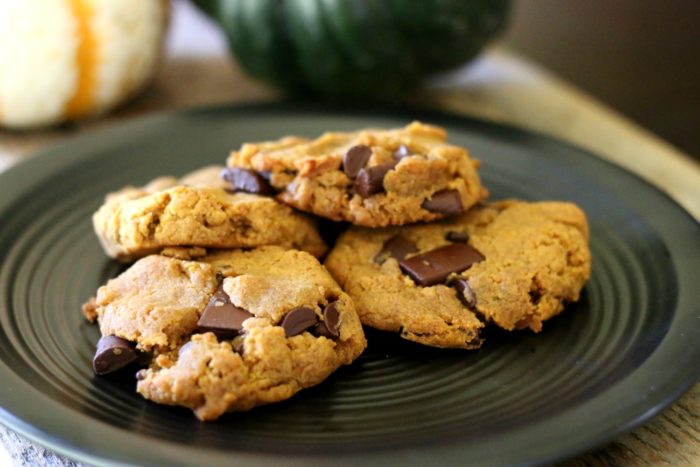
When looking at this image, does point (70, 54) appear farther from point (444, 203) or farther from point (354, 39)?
point (444, 203)

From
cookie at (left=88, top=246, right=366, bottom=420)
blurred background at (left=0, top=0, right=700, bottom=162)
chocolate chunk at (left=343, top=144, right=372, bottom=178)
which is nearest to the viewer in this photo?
cookie at (left=88, top=246, right=366, bottom=420)

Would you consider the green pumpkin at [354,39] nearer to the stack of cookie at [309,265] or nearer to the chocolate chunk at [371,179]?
the stack of cookie at [309,265]

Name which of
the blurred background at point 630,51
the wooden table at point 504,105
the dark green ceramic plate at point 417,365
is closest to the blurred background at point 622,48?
the blurred background at point 630,51

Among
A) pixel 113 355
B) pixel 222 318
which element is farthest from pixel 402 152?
pixel 113 355

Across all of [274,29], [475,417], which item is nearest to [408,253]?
[475,417]

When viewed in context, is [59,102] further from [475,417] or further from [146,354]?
[475,417]

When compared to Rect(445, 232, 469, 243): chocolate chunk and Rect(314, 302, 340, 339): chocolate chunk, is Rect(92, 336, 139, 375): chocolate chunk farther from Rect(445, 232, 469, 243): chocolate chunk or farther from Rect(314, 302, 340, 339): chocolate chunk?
Rect(445, 232, 469, 243): chocolate chunk

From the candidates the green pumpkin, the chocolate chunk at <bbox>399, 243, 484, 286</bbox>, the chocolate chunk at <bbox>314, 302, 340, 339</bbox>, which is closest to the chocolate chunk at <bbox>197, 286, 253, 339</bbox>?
the chocolate chunk at <bbox>314, 302, 340, 339</bbox>
